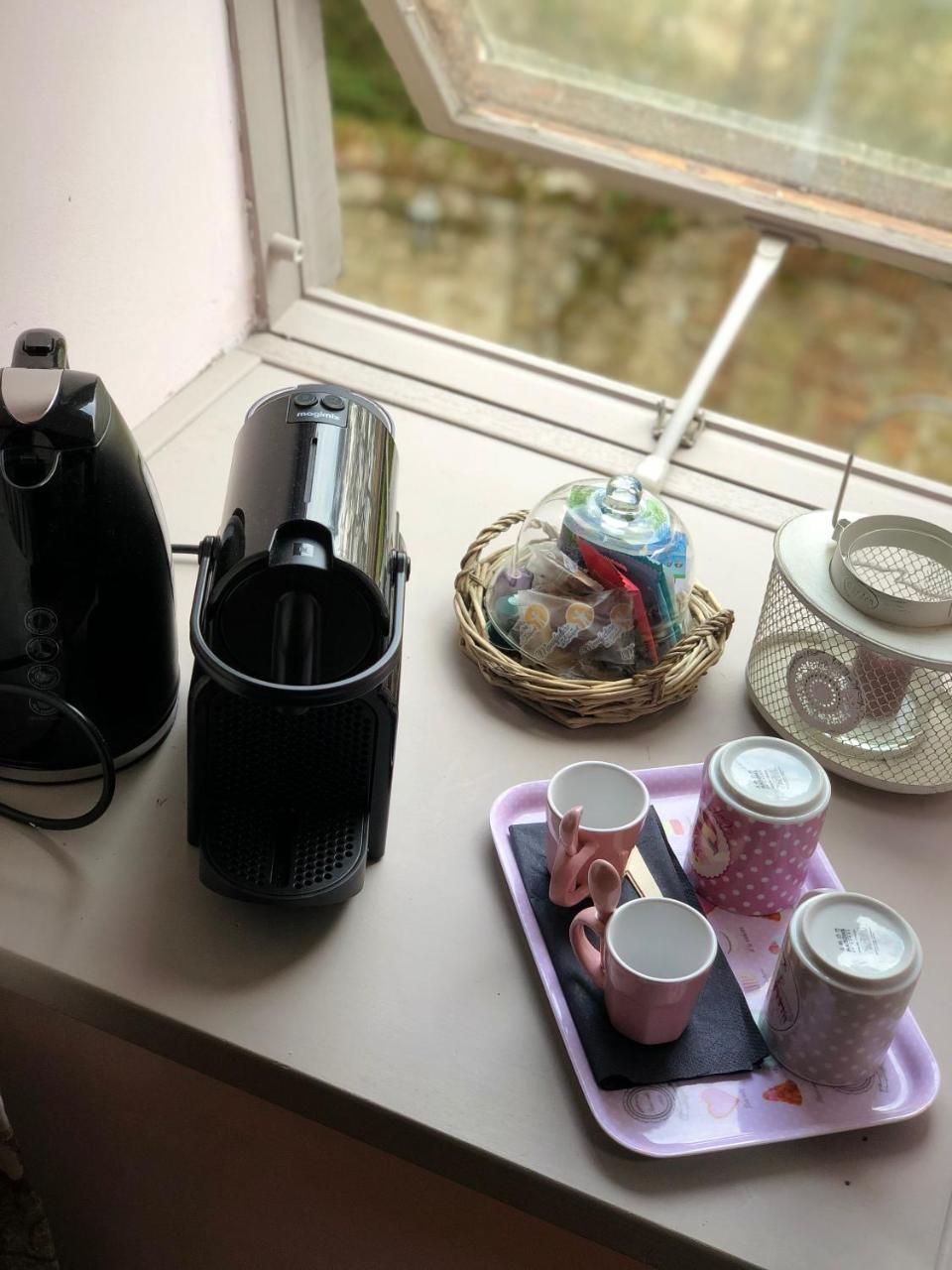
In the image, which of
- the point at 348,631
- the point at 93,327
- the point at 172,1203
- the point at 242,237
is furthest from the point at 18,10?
the point at 172,1203

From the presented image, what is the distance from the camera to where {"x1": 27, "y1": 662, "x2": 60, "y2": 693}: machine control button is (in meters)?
0.83

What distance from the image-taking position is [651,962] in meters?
0.77

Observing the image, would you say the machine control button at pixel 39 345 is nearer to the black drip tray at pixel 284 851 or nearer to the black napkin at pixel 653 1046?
the black drip tray at pixel 284 851

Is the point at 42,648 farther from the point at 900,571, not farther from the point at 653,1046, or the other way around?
the point at 900,571

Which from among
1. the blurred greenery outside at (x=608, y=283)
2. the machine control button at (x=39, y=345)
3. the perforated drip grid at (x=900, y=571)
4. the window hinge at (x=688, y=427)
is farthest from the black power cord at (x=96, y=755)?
the blurred greenery outside at (x=608, y=283)

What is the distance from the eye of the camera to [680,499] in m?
1.29

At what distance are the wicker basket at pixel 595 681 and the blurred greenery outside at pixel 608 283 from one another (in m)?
1.83

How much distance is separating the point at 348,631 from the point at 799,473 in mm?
724

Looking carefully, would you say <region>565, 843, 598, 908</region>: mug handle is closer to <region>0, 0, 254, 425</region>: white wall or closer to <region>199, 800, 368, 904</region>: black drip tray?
<region>199, 800, 368, 904</region>: black drip tray

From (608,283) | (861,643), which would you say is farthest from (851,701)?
(608,283)

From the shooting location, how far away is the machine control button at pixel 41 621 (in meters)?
0.81

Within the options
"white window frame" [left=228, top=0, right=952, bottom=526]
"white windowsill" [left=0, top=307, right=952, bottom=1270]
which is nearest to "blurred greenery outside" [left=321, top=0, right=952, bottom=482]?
"white window frame" [left=228, top=0, right=952, bottom=526]

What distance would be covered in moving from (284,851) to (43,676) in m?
0.20

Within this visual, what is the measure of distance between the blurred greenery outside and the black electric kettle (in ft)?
6.66
